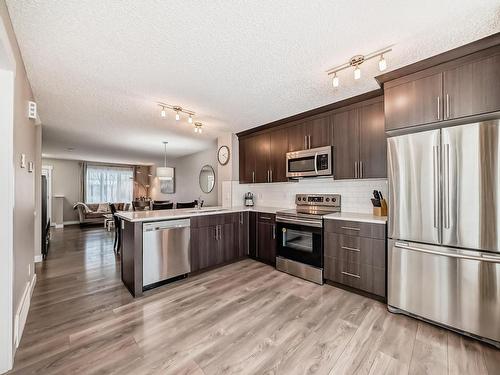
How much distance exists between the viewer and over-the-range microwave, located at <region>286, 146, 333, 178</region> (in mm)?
3221

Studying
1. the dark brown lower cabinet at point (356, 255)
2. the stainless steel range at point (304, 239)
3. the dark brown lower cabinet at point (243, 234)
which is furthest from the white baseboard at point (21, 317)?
the dark brown lower cabinet at point (356, 255)

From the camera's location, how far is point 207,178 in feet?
22.0

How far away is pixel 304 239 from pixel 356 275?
0.77m

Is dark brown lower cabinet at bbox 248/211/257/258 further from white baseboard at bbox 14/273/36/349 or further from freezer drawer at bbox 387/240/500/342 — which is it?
white baseboard at bbox 14/273/36/349

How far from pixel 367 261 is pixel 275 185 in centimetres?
219

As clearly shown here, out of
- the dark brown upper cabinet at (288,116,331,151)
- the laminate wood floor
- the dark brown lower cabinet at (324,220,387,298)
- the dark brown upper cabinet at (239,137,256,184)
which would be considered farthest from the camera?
the dark brown upper cabinet at (239,137,256,184)

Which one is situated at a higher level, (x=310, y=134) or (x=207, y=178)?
(x=310, y=134)

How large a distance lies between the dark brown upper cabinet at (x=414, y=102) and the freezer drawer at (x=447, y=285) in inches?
46.3

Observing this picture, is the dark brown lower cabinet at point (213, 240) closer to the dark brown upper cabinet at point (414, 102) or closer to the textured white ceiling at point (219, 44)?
the textured white ceiling at point (219, 44)

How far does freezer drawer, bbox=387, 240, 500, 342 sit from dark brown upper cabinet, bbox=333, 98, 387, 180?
103 centimetres

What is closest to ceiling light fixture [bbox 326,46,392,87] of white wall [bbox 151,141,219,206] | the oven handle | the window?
the oven handle

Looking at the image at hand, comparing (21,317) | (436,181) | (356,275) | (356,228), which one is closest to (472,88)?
(436,181)

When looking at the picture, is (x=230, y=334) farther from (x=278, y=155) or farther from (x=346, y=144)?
(x=278, y=155)

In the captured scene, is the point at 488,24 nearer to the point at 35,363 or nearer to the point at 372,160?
the point at 372,160
